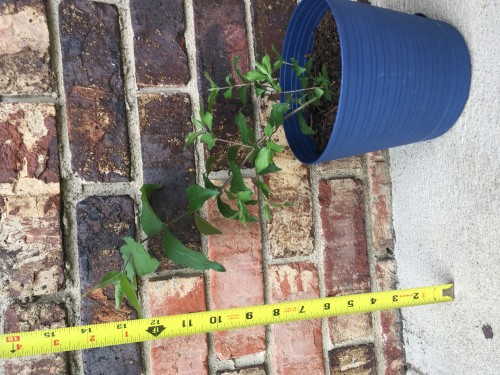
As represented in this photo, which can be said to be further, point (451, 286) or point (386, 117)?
point (451, 286)

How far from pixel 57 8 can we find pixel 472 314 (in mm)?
1159

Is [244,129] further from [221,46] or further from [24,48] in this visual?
[24,48]

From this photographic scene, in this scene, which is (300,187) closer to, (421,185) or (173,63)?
(421,185)

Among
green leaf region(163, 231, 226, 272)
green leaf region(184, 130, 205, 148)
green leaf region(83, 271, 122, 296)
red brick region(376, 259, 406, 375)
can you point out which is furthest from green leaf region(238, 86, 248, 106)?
red brick region(376, 259, 406, 375)

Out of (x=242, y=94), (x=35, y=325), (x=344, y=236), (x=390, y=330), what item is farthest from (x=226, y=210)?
(x=390, y=330)

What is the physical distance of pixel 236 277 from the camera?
123 cm

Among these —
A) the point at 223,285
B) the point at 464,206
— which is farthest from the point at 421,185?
the point at 223,285

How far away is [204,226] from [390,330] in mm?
617

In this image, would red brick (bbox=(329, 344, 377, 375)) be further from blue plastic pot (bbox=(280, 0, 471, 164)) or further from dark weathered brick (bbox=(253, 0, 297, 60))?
dark weathered brick (bbox=(253, 0, 297, 60))

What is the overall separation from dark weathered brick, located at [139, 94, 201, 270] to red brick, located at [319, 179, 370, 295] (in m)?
0.35

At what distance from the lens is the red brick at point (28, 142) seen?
108cm

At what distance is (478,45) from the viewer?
3.35 feet

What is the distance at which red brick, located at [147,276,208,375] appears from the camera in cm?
118

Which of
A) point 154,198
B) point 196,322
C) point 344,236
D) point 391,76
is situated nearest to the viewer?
point 391,76
